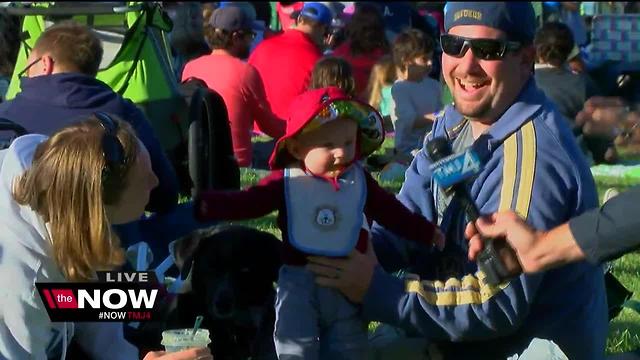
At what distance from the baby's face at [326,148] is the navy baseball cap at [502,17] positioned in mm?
598

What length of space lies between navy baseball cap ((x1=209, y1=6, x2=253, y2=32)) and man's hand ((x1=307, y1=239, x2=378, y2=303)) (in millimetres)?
5998

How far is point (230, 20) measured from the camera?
10.4m

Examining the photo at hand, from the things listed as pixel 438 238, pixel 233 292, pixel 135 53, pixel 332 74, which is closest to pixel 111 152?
Result: pixel 438 238

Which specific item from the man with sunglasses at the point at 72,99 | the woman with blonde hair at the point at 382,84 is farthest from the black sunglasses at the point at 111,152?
the woman with blonde hair at the point at 382,84

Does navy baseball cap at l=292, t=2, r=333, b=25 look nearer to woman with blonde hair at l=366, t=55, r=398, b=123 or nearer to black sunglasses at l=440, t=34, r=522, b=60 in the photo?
woman with blonde hair at l=366, t=55, r=398, b=123

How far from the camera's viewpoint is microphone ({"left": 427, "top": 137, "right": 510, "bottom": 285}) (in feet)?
12.1

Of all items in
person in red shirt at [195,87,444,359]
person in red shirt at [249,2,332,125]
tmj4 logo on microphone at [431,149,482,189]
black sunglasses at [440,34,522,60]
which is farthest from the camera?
person in red shirt at [249,2,332,125]

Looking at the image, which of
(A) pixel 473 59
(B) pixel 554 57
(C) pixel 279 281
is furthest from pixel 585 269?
(B) pixel 554 57

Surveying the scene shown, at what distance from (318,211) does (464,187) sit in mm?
840

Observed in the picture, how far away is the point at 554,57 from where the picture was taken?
1081 cm

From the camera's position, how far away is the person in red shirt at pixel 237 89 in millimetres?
9820

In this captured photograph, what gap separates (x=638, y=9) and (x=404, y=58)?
11.0 metres

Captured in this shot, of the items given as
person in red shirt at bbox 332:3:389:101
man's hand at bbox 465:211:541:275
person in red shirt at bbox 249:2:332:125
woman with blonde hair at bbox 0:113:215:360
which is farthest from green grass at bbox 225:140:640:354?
person in red shirt at bbox 332:3:389:101

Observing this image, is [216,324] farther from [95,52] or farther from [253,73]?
[253,73]
